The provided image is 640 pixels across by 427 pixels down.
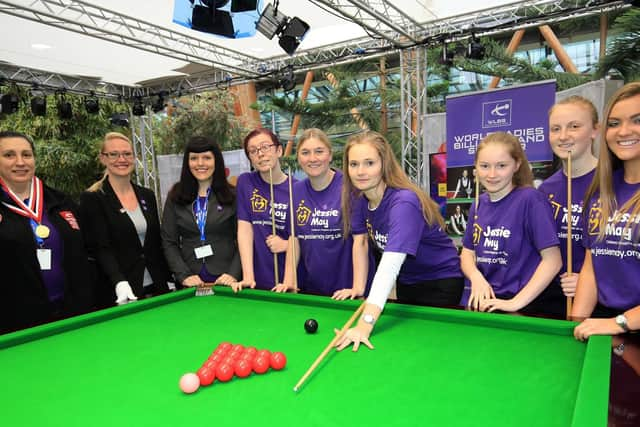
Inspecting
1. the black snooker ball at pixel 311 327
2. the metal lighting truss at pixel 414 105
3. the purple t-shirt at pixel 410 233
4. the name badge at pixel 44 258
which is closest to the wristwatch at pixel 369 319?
the black snooker ball at pixel 311 327

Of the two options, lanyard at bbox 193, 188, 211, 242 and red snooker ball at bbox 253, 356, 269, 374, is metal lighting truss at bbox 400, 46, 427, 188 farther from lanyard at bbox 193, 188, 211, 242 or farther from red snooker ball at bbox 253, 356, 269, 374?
red snooker ball at bbox 253, 356, 269, 374

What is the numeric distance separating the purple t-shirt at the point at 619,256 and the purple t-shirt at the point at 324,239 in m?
1.21

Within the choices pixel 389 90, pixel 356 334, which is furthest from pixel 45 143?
pixel 356 334

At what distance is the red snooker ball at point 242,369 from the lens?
4.40ft

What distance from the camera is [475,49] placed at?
5289 mm

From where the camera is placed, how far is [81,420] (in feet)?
3.76

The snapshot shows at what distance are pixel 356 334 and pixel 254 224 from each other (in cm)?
161

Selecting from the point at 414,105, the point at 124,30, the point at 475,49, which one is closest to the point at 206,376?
the point at 475,49

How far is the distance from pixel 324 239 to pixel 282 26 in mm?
3299

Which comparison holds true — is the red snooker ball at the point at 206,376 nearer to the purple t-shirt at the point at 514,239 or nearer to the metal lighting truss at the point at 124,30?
the purple t-shirt at the point at 514,239

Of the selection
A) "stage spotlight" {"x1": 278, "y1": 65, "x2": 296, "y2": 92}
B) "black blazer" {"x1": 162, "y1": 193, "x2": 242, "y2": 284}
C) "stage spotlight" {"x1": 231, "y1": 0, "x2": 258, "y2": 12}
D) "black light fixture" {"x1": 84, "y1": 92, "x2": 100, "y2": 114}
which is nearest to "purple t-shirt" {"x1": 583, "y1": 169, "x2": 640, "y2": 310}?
"black blazer" {"x1": 162, "y1": 193, "x2": 242, "y2": 284}

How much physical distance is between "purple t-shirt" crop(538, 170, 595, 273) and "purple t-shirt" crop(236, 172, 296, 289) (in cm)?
158

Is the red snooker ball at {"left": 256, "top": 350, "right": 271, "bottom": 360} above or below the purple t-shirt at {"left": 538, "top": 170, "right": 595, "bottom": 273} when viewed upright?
below

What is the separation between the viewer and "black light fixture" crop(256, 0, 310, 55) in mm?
4961
